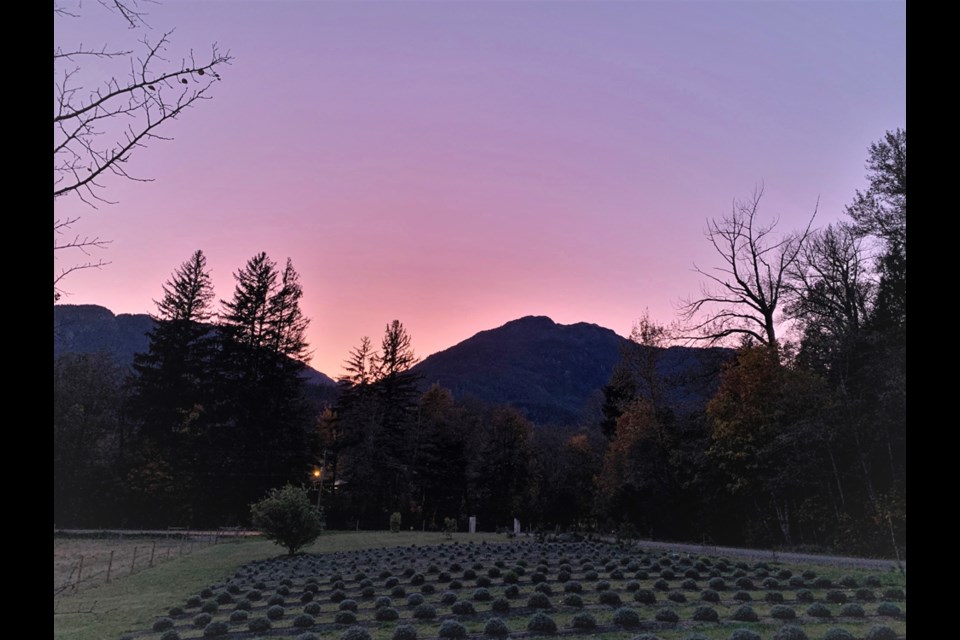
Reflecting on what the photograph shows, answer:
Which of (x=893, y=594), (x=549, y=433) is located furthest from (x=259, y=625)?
(x=549, y=433)

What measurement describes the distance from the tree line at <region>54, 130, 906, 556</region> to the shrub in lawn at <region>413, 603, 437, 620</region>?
14.0m

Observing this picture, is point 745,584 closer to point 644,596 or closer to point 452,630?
point 644,596

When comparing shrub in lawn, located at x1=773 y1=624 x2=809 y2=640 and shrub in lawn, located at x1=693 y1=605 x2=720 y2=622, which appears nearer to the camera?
shrub in lawn, located at x1=773 y1=624 x2=809 y2=640

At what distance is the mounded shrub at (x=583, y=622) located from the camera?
11.0 meters

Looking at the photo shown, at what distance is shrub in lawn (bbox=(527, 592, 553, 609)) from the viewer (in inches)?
512

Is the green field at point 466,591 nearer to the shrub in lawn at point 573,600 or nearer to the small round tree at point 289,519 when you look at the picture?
the shrub in lawn at point 573,600

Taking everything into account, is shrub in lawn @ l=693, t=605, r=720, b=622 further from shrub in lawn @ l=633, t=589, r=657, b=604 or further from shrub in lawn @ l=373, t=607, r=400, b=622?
shrub in lawn @ l=373, t=607, r=400, b=622

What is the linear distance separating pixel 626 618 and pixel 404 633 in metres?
3.85

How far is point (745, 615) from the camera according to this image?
11.2m

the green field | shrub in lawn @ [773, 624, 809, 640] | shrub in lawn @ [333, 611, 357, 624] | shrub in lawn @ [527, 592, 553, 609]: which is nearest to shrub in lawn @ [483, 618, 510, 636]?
the green field
